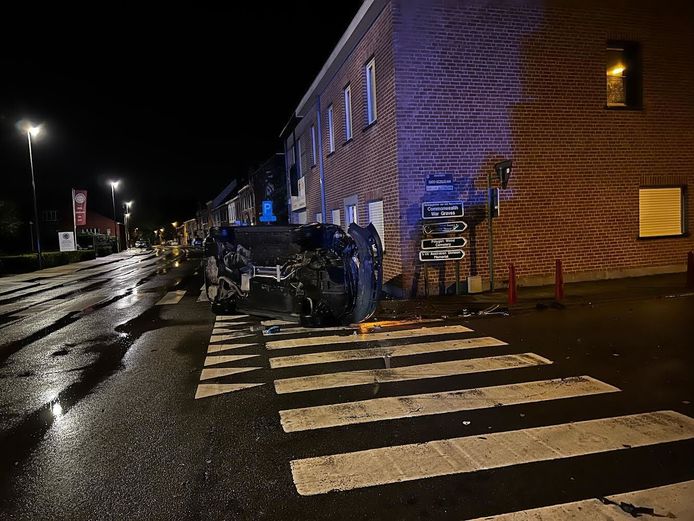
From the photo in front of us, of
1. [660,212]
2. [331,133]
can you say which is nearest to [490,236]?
[660,212]

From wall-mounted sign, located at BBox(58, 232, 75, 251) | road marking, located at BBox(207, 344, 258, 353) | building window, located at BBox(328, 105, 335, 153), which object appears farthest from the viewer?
wall-mounted sign, located at BBox(58, 232, 75, 251)

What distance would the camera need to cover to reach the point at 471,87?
11.9 meters

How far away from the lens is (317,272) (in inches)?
344

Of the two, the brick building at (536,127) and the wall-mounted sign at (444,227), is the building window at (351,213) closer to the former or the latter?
the brick building at (536,127)

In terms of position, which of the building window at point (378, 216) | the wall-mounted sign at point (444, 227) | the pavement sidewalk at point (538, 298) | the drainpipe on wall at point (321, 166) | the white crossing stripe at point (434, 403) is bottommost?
the white crossing stripe at point (434, 403)

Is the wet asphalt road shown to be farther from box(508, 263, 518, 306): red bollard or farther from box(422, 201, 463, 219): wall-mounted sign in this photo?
box(422, 201, 463, 219): wall-mounted sign

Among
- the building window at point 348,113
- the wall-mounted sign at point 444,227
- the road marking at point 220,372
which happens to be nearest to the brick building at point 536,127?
the wall-mounted sign at point 444,227

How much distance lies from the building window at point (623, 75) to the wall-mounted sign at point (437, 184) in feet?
16.4

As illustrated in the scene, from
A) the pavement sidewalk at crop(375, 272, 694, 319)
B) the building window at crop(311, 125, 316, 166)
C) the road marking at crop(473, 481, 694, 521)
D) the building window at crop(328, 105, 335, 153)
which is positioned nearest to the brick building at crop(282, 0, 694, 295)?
the pavement sidewalk at crop(375, 272, 694, 319)

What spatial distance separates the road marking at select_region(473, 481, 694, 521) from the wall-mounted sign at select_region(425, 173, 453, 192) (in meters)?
8.83

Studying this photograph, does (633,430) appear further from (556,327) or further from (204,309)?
(204,309)

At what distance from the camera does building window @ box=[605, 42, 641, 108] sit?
515 inches

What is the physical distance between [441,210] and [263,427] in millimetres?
7670

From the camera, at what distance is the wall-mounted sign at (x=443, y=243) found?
11.3m
